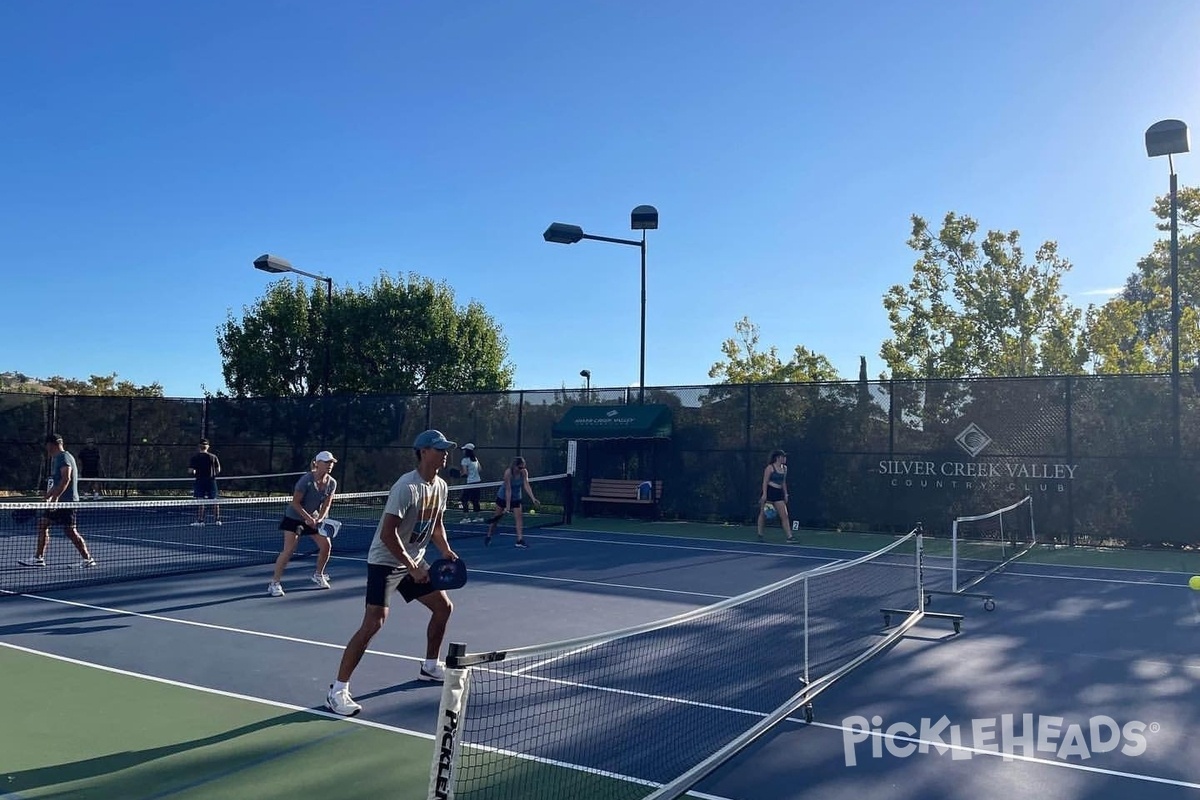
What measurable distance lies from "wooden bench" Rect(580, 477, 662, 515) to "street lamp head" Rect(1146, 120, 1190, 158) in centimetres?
1135

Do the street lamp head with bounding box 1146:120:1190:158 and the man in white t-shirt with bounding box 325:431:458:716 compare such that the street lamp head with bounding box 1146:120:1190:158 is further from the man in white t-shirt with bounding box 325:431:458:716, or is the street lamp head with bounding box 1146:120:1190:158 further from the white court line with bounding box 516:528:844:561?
the man in white t-shirt with bounding box 325:431:458:716

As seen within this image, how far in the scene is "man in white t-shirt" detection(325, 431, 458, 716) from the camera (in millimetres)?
5895

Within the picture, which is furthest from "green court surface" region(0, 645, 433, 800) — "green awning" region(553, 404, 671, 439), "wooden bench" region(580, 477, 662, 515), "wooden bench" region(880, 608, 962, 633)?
"wooden bench" region(580, 477, 662, 515)

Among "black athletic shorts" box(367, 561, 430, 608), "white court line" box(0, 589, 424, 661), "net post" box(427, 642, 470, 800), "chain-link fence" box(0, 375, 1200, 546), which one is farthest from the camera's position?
"chain-link fence" box(0, 375, 1200, 546)

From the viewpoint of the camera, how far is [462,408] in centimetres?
2311

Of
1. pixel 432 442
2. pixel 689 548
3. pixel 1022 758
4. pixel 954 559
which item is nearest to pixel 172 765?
pixel 432 442

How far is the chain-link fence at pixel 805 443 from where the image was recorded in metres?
15.9

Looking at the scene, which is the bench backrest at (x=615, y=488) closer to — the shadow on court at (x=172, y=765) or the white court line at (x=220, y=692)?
the white court line at (x=220, y=692)

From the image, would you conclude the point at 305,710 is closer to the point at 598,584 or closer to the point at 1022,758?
the point at 1022,758

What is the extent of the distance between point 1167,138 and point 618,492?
12.5 metres

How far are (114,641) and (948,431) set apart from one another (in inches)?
572

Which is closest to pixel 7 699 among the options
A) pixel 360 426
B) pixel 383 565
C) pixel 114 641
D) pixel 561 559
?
pixel 114 641

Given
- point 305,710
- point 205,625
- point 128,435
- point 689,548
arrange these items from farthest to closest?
point 128,435 < point 689,548 < point 205,625 < point 305,710

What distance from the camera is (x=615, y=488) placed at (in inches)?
822
